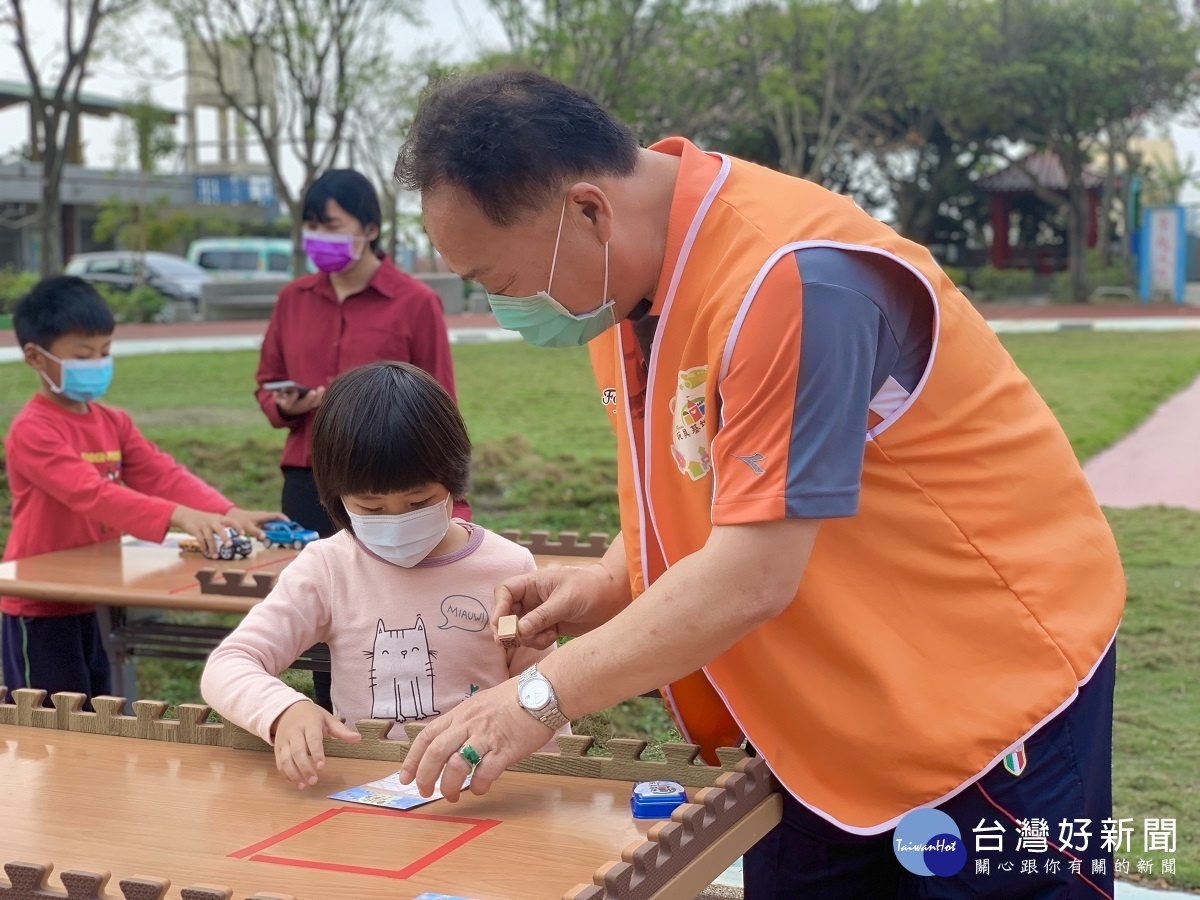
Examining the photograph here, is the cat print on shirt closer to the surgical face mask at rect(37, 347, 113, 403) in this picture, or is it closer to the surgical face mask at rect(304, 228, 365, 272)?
the surgical face mask at rect(37, 347, 113, 403)

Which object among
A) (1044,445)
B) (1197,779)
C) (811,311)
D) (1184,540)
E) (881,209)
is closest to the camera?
(811,311)

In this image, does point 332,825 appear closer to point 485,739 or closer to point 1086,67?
point 485,739

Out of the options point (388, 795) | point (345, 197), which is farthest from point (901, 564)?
point (345, 197)

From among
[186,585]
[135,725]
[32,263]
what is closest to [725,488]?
[135,725]

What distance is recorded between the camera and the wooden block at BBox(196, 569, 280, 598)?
3145mm

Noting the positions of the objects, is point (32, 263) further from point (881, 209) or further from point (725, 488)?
point (725, 488)

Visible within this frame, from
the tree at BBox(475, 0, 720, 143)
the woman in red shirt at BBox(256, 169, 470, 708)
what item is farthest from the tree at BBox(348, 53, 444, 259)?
the woman in red shirt at BBox(256, 169, 470, 708)

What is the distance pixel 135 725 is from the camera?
204cm

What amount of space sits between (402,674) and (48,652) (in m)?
1.85

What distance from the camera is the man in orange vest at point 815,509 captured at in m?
1.42

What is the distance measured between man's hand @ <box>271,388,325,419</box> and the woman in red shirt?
47 mm

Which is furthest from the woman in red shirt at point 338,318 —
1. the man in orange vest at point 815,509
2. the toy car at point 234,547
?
the man in orange vest at point 815,509

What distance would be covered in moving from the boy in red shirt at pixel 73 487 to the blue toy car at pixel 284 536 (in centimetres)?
3

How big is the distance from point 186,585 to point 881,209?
28.2 m
